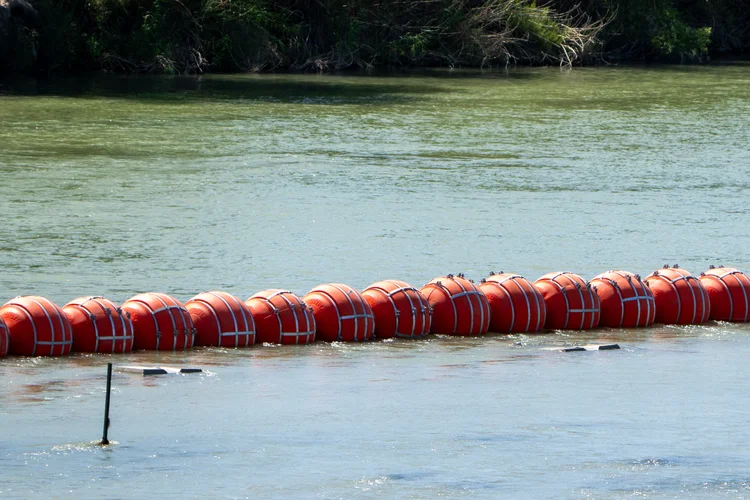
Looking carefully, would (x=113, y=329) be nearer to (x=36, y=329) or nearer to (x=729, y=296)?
(x=36, y=329)

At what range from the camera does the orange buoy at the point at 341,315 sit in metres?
14.6

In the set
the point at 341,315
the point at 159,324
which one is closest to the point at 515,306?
the point at 341,315

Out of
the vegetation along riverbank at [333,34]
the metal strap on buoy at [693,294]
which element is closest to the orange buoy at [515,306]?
the metal strap on buoy at [693,294]

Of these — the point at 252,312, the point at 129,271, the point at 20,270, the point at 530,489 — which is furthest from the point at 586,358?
the point at 20,270

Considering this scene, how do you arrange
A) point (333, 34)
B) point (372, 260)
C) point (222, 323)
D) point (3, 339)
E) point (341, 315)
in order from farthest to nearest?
point (333, 34)
point (372, 260)
point (341, 315)
point (222, 323)
point (3, 339)

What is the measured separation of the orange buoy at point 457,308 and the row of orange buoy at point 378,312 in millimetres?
11

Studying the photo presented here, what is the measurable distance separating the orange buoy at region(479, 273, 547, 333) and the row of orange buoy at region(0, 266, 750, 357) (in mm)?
11

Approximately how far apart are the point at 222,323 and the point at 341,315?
4.22 ft

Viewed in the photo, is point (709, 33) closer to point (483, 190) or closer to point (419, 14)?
point (419, 14)

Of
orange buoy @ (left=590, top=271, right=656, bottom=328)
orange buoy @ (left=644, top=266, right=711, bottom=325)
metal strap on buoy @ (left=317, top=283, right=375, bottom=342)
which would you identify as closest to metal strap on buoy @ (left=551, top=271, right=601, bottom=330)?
orange buoy @ (left=590, top=271, right=656, bottom=328)

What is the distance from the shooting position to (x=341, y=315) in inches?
574

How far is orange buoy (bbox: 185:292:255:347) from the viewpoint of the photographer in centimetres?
1409

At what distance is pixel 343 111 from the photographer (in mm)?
32188

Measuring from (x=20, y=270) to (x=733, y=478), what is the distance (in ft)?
31.1
